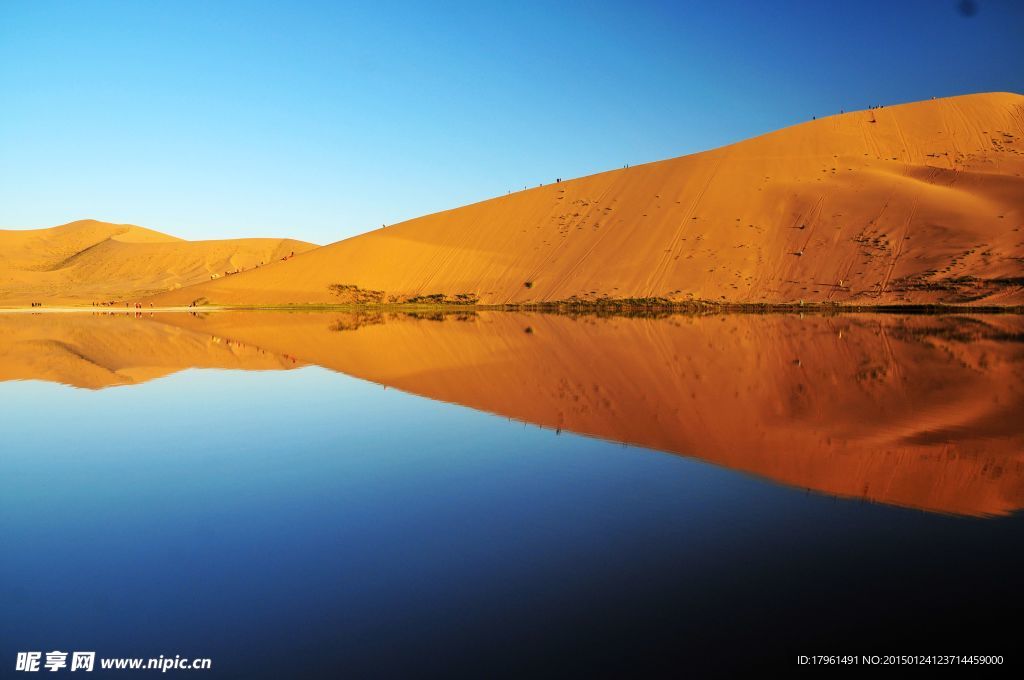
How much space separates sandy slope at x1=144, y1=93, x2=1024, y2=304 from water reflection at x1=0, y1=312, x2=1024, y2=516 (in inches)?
651

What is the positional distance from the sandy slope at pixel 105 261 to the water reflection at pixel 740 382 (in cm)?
8298

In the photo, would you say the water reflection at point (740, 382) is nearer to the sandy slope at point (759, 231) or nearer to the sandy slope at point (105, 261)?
the sandy slope at point (759, 231)

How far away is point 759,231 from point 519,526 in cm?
5061

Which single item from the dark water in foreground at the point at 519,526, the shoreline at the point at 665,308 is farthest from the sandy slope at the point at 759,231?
the dark water in foreground at the point at 519,526

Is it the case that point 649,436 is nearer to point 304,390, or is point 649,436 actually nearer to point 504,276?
point 304,390

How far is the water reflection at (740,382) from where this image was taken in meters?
7.30

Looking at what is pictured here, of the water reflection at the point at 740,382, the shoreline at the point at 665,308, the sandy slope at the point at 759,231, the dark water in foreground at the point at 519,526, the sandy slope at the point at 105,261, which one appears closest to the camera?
the dark water in foreground at the point at 519,526

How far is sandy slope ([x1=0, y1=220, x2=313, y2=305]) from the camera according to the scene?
349 ft

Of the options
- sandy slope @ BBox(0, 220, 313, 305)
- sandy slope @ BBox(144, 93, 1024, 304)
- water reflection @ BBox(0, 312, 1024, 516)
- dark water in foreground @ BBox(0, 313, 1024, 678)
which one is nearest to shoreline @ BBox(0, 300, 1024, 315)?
sandy slope @ BBox(144, 93, 1024, 304)

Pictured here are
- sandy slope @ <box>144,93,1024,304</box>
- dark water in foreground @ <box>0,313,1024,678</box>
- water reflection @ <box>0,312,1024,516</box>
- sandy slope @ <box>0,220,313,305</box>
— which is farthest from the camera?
sandy slope @ <box>0,220,313,305</box>

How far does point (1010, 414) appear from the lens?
32.5ft

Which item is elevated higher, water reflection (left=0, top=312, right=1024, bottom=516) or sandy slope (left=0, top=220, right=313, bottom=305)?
sandy slope (left=0, top=220, right=313, bottom=305)

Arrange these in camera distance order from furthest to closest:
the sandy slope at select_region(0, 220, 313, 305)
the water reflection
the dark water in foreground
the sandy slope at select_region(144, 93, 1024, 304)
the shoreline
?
the sandy slope at select_region(0, 220, 313, 305) → the sandy slope at select_region(144, 93, 1024, 304) → the shoreline → the water reflection → the dark water in foreground

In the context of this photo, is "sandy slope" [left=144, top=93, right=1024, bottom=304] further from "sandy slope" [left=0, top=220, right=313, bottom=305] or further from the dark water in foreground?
"sandy slope" [left=0, top=220, right=313, bottom=305]
